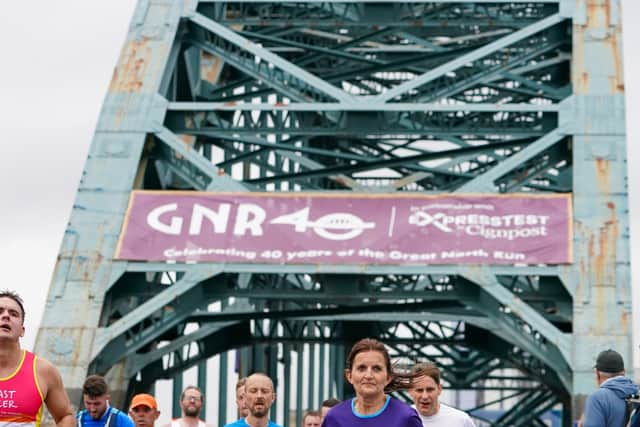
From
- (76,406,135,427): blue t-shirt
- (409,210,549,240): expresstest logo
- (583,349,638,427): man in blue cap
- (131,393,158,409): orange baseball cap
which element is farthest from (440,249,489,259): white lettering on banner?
(583,349,638,427): man in blue cap

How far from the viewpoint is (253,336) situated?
3300 centimetres

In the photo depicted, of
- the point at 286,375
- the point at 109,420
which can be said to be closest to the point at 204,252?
the point at 109,420

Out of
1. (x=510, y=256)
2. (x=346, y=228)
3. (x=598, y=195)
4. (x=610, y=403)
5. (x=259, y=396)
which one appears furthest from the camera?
(x=346, y=228)

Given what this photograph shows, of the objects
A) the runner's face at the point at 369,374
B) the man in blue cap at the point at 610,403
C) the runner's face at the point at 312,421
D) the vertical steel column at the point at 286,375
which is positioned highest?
the vertical steel column at the point at 286,375

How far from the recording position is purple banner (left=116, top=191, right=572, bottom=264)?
25.7 meters

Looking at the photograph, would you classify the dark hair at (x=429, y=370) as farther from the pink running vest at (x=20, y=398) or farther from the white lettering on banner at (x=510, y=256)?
the white lettering on banner at (x=510, y=256)

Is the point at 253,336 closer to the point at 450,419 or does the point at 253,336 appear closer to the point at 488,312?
the point at 488,312

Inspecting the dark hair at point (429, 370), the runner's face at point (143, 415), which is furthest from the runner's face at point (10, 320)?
the runner's face at point (143, 415)

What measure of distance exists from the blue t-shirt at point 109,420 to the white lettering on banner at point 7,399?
11.9 ft

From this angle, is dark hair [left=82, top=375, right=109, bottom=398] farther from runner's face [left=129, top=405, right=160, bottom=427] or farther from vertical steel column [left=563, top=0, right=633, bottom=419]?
vertical steel column [left=563, top=0, right=633, bottom=419]

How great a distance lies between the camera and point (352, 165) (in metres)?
29.3

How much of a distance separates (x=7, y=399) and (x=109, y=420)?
370cm

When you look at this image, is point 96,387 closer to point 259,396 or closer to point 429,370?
point 259,396

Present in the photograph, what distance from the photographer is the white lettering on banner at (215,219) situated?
26.2 meters
